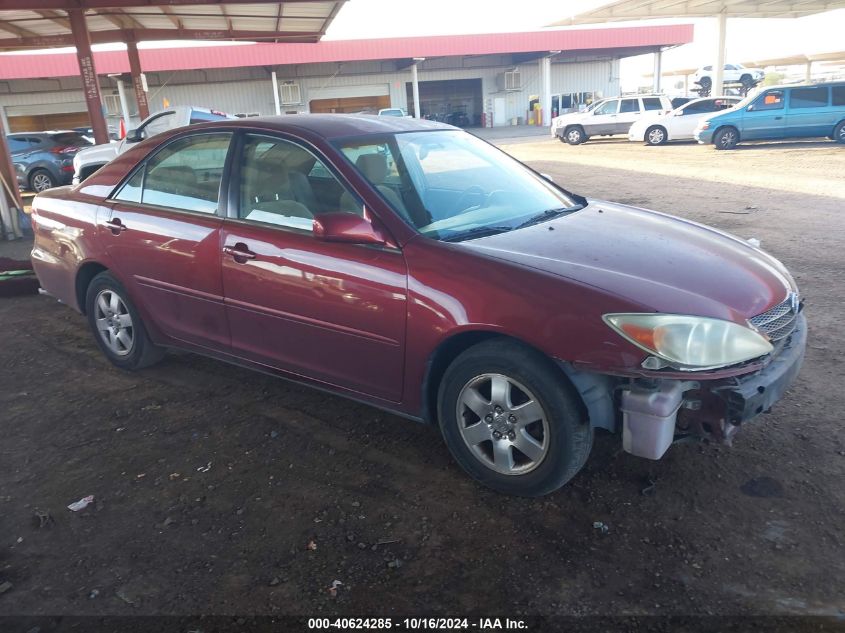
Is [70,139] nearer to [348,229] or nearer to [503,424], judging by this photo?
[348,229]

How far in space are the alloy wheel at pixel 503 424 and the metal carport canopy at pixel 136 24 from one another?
33.7 feet

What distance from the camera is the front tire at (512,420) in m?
2.73

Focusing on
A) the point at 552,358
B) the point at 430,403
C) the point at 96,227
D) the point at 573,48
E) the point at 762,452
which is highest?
the point at 573,48

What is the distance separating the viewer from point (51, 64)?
33188mm

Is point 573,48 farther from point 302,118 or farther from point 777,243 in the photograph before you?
point 302,118

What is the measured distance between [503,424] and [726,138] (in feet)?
59.5

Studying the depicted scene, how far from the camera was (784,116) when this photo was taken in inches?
690

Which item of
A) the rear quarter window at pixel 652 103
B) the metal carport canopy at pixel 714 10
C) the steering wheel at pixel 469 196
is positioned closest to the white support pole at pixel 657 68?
the metal carport canopy at pixel 714 10

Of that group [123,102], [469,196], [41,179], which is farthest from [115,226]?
[123,102]

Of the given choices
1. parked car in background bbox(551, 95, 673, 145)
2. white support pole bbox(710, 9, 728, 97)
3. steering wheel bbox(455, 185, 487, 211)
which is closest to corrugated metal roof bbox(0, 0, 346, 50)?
parked car in background bbox(551, 95, 673, 145)

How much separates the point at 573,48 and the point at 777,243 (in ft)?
116

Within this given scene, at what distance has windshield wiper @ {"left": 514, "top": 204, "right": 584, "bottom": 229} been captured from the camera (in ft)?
11.4

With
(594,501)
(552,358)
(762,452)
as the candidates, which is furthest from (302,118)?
(762,452)

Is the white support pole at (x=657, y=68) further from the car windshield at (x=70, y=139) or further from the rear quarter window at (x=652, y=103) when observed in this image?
the car windshield at (x=70, y=139)
